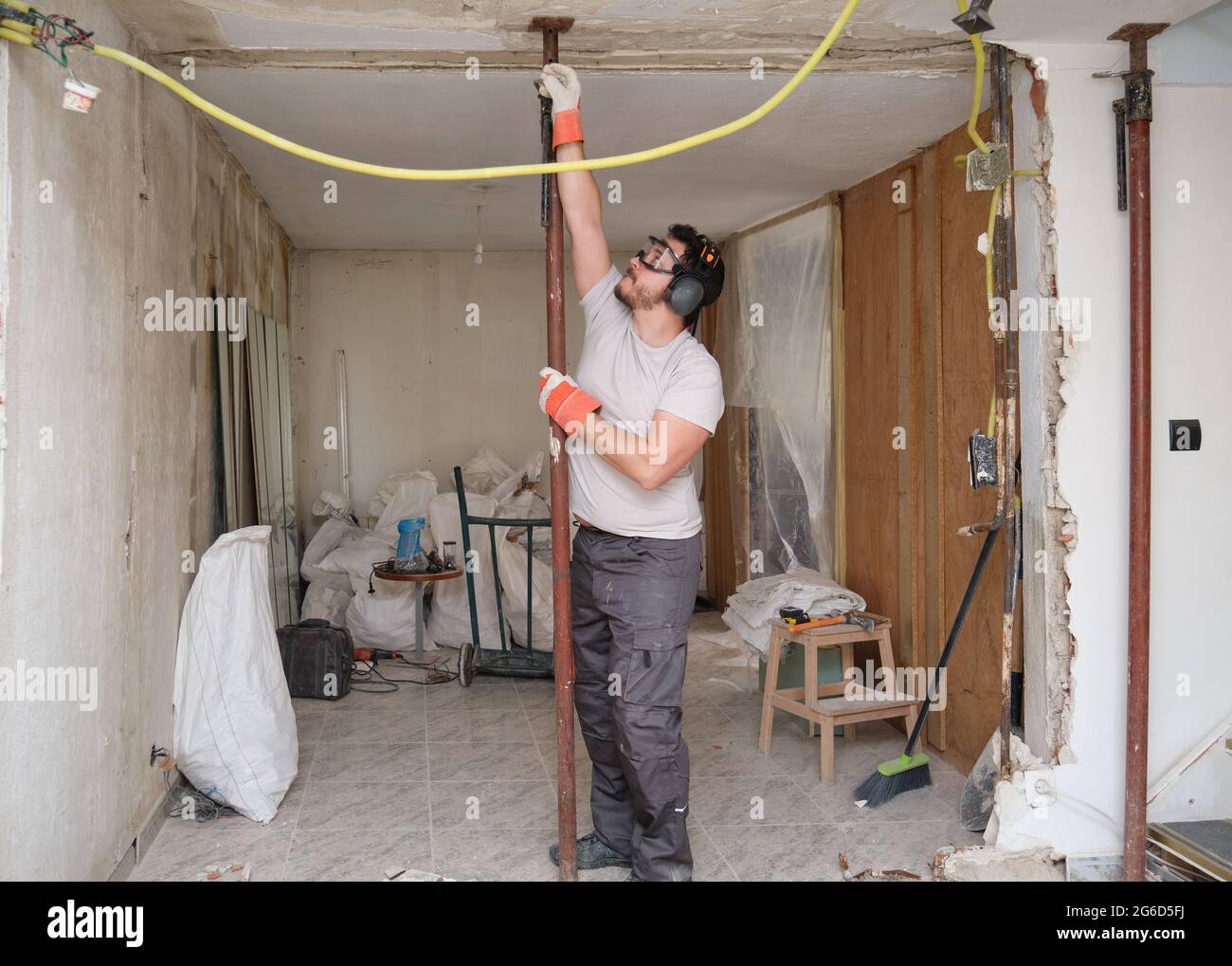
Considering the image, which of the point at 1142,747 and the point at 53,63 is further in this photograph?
the point at 1142,747

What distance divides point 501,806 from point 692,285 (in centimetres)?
175

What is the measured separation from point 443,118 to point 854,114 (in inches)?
54.2

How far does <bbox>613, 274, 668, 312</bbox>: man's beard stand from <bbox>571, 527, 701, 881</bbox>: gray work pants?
59 centimetres

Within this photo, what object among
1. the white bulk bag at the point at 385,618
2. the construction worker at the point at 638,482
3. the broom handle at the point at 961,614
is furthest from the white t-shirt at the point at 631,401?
the white bulk bag at the point at 385,618

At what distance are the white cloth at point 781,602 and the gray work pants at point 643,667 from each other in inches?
53.8

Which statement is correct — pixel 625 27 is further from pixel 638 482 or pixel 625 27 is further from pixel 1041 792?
pixel 1041 792

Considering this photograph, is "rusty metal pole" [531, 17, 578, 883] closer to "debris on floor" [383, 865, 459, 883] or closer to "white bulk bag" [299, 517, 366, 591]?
"debris on floor" [383, 865, 459, 883]

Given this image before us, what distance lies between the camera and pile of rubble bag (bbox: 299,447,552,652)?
5133mm

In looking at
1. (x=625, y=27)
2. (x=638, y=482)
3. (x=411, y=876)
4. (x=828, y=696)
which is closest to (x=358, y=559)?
(x=828, y=696)

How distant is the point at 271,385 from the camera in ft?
16.3

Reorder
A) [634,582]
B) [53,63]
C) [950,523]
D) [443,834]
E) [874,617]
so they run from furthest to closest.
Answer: [874,617]
[950,523]
[443,834]
[634,582]
[53,63]

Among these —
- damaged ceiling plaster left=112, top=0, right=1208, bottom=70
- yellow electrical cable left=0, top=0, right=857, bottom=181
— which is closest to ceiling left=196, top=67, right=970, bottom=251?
damaged ceiling plaster left=112, top=0, right=1208, bottom=70
